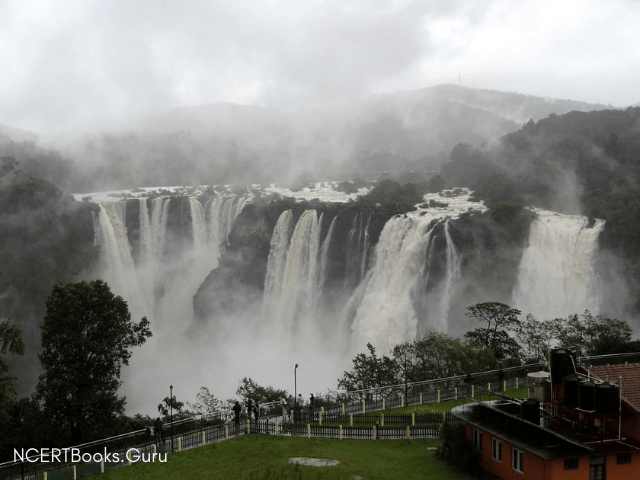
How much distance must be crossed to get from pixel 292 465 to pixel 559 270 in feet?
115

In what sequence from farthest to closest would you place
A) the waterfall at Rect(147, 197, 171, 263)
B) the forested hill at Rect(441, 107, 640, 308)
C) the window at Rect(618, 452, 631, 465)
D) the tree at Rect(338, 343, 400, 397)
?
the waterfall at Rect(147, 197, 171, 263)
the forested hill at Rect(441, 107, 640, 308)
the tree at Rect(338, 343, 400, 397)
the window at Rect(618, 452, 631, 465)

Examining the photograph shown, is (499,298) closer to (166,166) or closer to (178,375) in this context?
(178,375)

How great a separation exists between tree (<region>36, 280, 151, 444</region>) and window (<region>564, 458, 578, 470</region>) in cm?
1888

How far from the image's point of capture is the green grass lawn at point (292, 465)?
1894 cm

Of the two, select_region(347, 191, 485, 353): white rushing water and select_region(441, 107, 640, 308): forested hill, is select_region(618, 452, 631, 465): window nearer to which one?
select_region(441, 107, 640, 308): forested hill

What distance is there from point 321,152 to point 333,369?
83.5 m

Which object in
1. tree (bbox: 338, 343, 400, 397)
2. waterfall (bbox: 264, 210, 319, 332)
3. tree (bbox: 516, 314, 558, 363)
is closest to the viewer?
tree (bbox: 338, 343, 400, 397)

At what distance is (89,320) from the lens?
28938mm

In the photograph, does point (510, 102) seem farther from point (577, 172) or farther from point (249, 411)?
point (249, 411)

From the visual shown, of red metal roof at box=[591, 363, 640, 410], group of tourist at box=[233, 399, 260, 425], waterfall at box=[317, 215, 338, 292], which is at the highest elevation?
waterfall at box=[317, 215, 338, 292]

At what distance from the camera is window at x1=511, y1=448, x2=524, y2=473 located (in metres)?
17.9

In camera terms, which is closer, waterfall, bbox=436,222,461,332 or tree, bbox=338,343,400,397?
tree, bbox=338,343,400,397

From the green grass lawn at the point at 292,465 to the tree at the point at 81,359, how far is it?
8.25 m

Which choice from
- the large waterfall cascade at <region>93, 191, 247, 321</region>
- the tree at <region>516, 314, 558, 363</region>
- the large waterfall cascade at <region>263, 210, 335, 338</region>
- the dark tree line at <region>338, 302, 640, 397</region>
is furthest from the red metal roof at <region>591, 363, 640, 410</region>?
the large waterfall cascade at <region>93, 191, 247, 321</region>
